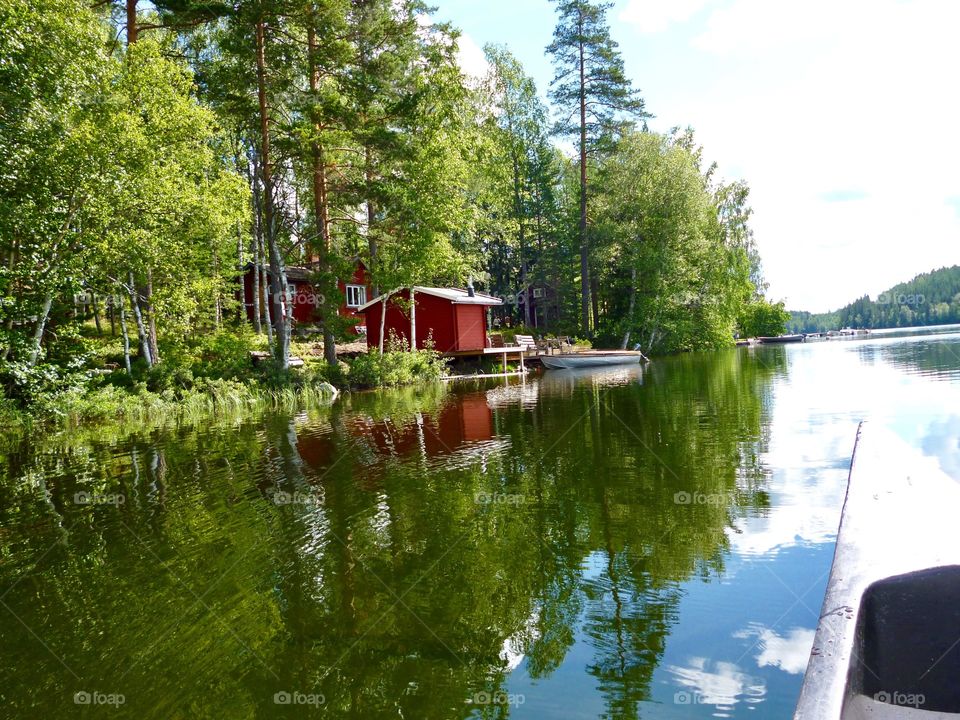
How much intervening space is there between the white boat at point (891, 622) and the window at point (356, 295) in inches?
1400

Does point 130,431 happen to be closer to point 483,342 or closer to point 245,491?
point 245,491

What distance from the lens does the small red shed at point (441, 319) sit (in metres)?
29.8

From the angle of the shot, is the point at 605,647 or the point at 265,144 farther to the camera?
the point at 265,144

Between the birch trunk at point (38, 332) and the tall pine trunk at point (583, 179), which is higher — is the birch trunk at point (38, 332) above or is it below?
below

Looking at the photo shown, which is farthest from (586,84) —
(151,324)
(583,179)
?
(151,324)

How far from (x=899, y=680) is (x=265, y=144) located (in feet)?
71.1

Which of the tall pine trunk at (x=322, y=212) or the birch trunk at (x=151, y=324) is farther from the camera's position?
the tall pine trunk at (x=322, y=212)

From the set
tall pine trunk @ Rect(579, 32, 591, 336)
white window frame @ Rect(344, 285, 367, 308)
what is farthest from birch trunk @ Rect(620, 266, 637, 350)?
white window frame @ Rect(344, 285, 367, 308)

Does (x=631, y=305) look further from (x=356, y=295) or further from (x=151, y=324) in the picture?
(x=151, y=324)

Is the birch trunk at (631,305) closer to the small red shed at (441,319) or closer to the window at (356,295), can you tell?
the small red shed at (441,319)

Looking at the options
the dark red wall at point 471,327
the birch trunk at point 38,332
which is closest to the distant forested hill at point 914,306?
the dark red wall at point 471,327

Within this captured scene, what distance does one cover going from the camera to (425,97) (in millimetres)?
21875

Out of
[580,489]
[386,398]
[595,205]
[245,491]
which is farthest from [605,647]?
[595,205]

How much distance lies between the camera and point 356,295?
38.1m
